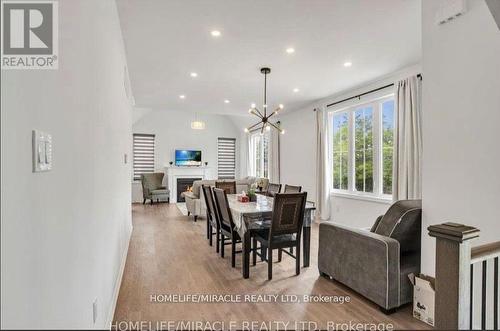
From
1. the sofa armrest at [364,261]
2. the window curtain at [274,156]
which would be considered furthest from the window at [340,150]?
the sofa armrest at [364,261]

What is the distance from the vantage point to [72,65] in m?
1.37

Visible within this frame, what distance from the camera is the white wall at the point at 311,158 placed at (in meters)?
4.93

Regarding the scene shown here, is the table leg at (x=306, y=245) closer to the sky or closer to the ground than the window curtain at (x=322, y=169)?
closer to the ground

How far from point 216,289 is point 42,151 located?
2.36m

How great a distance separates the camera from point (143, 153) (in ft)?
31.4

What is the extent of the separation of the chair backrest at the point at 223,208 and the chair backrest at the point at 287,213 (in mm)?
642

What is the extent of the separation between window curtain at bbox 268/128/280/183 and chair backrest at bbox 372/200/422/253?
5.39 meters

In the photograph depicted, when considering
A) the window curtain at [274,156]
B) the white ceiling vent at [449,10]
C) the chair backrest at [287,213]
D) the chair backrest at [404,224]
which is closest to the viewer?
the white ceiling vent at [449,10]

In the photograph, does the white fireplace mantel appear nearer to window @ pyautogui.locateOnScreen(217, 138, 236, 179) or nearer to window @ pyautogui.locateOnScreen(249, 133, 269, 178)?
window @ pyautogui.locateOnScreen(217, 138, 236, 179)

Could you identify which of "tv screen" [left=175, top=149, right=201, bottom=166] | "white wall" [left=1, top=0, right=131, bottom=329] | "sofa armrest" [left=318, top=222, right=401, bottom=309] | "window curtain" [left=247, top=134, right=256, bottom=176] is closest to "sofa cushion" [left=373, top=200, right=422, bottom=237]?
"sofa armrest" [left=318, top=222, right=401, bottom=309]

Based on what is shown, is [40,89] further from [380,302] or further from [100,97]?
[380,302]

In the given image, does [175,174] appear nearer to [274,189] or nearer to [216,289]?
[274,189]

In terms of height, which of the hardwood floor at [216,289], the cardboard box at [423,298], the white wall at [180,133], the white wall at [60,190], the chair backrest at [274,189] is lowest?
the hardwood floor at [216,289]

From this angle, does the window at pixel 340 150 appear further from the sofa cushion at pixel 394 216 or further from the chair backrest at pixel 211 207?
the sofa cushion at pixel 394 216
